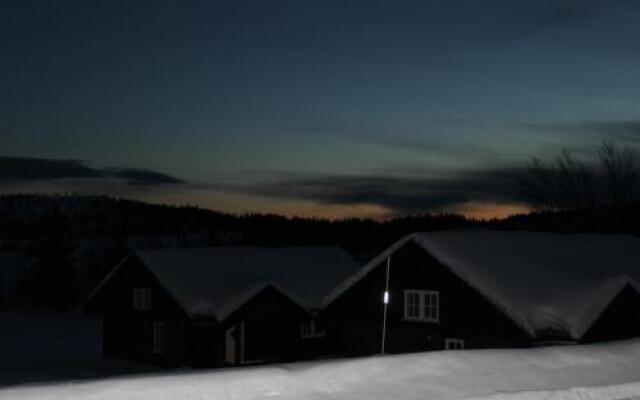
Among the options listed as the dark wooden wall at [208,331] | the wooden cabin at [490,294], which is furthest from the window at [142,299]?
the wooden cabin at [490,294]

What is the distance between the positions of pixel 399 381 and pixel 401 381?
0.7 inches

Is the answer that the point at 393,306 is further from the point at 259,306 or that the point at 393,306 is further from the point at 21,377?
the point at 21,377

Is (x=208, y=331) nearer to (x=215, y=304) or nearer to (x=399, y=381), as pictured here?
(x=215, y=304)

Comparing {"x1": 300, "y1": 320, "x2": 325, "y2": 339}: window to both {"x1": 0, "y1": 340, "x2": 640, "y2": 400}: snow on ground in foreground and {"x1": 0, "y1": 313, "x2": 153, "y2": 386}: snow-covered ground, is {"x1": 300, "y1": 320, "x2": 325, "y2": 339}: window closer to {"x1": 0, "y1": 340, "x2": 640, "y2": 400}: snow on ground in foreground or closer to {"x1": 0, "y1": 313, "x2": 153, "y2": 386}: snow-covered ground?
{"x1": 0, "y1": 313, "x2": 153, "y2": 386}: snow-covered ground

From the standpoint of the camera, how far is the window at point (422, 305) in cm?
3347

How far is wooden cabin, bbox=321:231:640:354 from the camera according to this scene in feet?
97.6

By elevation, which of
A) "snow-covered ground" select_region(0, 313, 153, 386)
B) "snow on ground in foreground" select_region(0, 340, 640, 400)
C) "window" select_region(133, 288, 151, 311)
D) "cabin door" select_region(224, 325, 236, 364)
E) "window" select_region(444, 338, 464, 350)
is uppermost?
"snow on ground in foreground" select_region(0, 340, 640, 400)

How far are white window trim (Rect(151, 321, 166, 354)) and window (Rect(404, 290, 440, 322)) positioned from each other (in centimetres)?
1471

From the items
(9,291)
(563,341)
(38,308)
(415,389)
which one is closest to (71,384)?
(415,389)

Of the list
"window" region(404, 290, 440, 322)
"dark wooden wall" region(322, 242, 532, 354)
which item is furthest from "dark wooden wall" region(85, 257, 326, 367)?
"window" region(404, 290, 440, 322)

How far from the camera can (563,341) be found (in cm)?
2852

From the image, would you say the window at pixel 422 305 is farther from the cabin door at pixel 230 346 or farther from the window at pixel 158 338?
the window at pixel 158 338

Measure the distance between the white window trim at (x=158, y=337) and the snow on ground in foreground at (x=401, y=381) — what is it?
3659 centimetres

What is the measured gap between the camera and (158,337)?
44406mm
